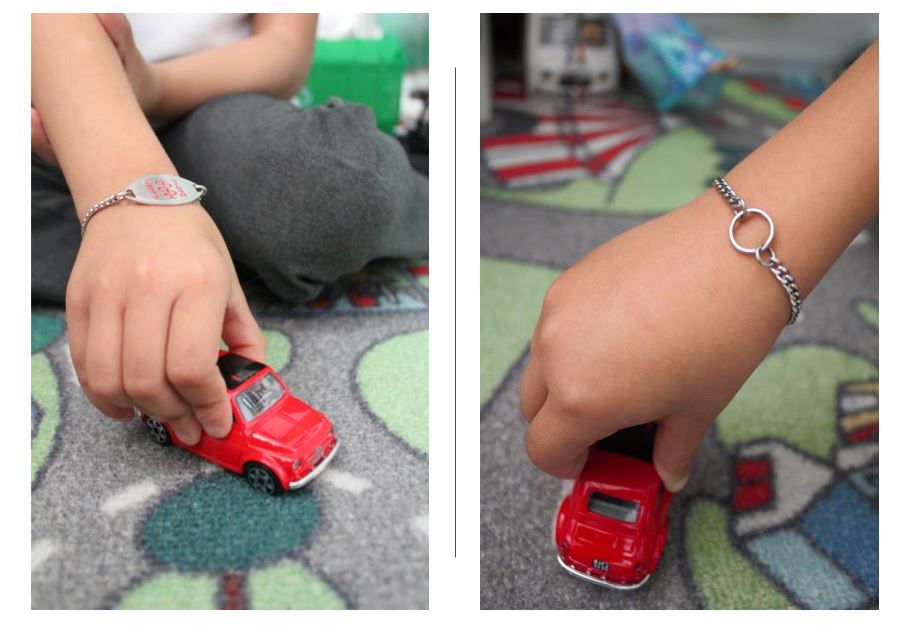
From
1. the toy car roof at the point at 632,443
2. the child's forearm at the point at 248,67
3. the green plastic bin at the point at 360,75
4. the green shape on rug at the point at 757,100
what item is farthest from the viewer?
the green shape on rug at the point at 757,100

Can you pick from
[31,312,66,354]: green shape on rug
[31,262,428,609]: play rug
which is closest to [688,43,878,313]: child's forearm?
[31,262,428,609]: play rug

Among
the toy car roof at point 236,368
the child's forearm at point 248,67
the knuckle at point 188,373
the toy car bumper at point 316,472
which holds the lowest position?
the toy car bumper at point 316,472

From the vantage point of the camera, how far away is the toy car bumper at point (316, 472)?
1.42ft

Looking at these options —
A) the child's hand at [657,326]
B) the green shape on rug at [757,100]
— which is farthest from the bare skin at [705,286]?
the green shape on rug at [757,100]

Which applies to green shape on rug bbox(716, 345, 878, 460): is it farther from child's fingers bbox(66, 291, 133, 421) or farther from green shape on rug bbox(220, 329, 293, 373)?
child's fingers bbox(66, 291, 133, 421)

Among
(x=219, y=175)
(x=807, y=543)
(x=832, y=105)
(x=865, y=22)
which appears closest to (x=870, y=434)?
(x=807, y=543)

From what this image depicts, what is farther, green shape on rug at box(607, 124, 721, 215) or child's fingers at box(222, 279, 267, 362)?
green shape on rug at box(607, 124, 721, 215)

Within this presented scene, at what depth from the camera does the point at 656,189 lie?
85 centimetres

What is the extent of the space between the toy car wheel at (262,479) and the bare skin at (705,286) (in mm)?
158

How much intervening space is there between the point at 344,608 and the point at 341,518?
53 millimetres

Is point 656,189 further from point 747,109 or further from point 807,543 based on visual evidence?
point 807,543

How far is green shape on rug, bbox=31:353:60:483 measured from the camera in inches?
17.7

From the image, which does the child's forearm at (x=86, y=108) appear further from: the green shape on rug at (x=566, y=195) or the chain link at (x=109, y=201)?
the green shape on rug at (x=566, y=195)

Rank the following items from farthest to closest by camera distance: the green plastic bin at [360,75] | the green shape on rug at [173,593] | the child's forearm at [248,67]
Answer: the green plastic bin at [360,75], the child's forearm at [248,67], the green shape on rug at [173,593]
